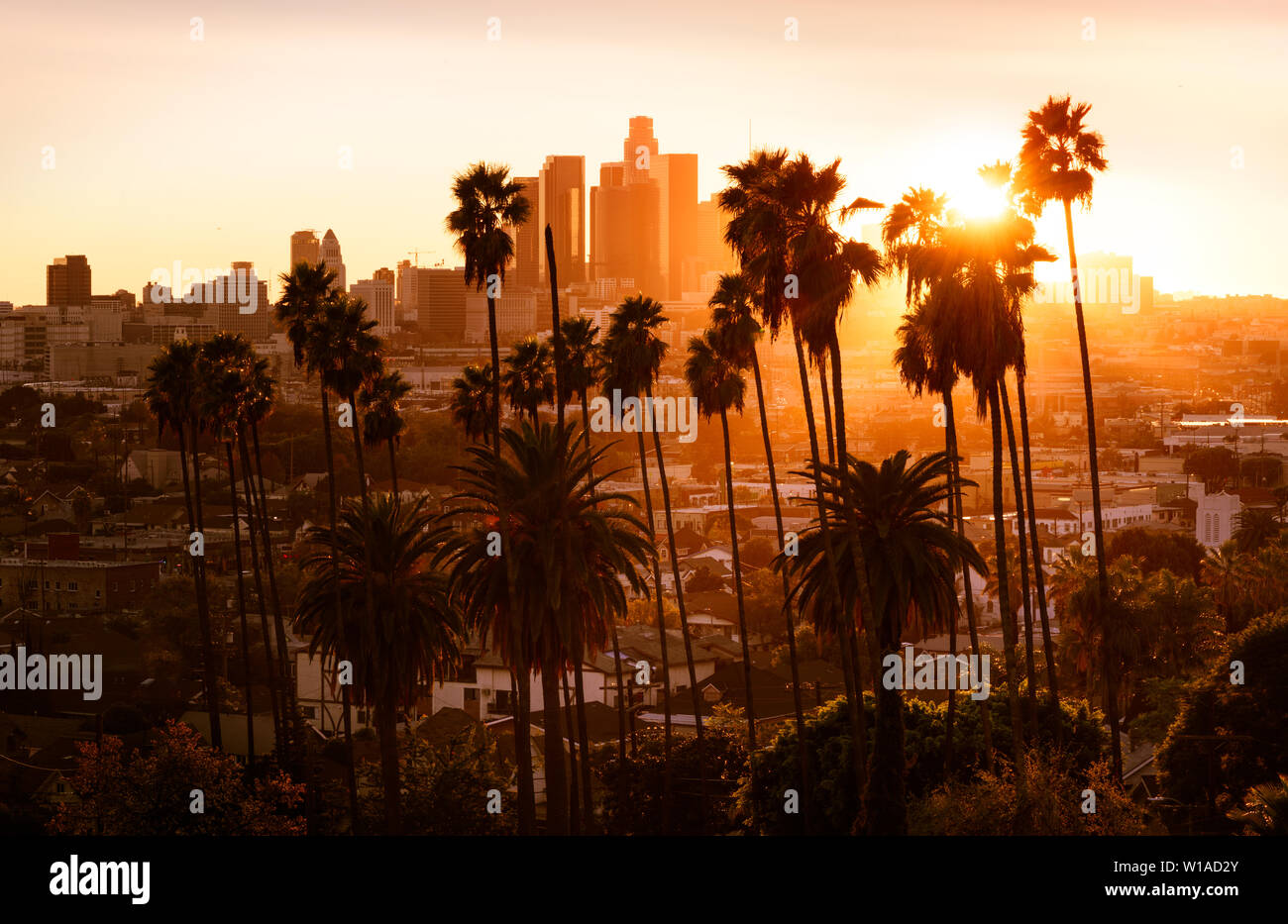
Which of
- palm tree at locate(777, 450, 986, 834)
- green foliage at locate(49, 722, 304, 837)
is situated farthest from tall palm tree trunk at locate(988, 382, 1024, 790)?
green foliage at locate(49, 722, 304, 837)

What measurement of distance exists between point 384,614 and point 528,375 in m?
14.2

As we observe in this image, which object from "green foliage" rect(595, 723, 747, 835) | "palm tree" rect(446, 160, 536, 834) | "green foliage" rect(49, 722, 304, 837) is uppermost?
"palm tree" rect(446, 160, 536, 834)

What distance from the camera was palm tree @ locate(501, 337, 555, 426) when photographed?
48875 millimetres

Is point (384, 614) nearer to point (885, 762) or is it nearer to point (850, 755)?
point (850, 755)

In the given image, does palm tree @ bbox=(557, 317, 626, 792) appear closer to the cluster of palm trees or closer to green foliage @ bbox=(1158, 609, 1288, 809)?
the cluster of palm trees

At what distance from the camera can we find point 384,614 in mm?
37031

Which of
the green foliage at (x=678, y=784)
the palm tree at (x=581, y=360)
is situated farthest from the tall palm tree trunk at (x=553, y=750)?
the palm tree at (x=581, y=360)

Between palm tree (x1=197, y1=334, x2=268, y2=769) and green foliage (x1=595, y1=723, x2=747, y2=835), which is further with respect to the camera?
palm tree (x1=197, y1=334, x2=268, y2=769)

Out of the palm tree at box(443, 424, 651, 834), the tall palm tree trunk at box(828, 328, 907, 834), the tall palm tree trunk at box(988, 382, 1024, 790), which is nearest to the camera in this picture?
the tall palm tree trunk at box(988, 382, 1024, 790)

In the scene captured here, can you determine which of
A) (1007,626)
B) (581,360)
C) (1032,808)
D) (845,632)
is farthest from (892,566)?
(581,360)

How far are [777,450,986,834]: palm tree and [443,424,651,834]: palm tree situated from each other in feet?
15.1
